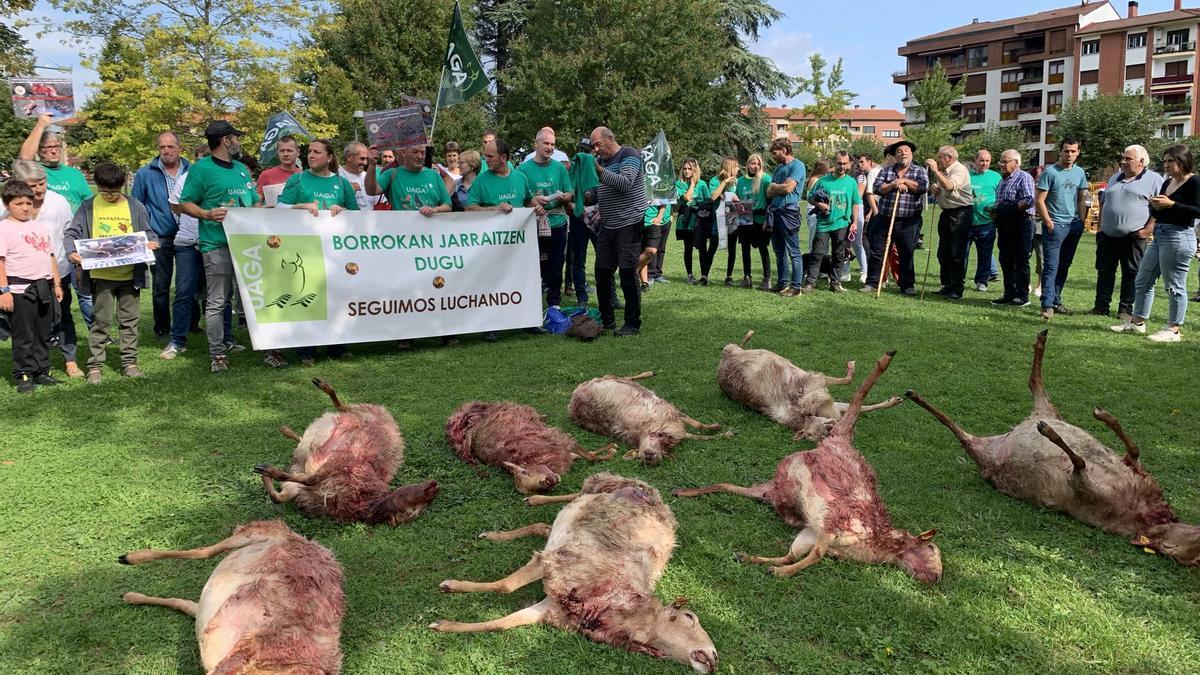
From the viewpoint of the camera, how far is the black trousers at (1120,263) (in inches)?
329

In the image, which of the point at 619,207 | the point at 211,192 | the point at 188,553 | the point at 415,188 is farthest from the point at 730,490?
the point at 211,192

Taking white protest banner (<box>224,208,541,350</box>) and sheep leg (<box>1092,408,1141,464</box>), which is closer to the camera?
sheep leg (<box>1092,408,1141,464</box>)

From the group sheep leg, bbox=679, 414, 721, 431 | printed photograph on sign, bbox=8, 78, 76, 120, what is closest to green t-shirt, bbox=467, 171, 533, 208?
sheep leg, bbox=679, 414, 721, 431

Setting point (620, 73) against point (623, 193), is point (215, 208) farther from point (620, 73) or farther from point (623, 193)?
point (620, 73)

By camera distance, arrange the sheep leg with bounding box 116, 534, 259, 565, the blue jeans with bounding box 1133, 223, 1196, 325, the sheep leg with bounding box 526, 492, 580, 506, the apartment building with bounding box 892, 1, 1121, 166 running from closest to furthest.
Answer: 1. the sheep leg with bounding box 116, 534, 259, 565
2. the sheep leg with bounding box 526, 492, 580, 506
3. the blue jeans with bounding box 1133, 223, 1196, 325
4. the apartment building with bounding box 892, 1, 1121, 166

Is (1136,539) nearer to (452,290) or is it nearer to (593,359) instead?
(593,359)

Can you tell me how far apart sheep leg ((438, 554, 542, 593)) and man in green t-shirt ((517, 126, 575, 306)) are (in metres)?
5.85

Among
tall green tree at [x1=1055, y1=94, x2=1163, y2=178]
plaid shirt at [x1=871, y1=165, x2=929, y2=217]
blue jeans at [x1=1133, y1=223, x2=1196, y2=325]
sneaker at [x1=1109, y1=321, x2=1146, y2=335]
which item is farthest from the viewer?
tall green tree at [x1=1055, y1=94, x2=1163, y2=178]

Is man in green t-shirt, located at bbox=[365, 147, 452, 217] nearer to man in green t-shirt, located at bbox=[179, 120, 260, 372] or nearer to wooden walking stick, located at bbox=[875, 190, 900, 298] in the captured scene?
man in green t-shirt, located at bbox=[179, 120, 260, 372]

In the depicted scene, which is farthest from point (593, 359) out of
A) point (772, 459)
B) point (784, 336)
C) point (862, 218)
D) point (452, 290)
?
point (862, 218)

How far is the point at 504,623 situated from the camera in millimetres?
2701

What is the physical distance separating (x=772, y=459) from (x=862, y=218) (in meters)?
8.92

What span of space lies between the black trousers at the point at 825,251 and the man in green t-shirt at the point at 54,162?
9356 millimetres

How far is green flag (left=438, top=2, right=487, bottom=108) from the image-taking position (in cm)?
902
